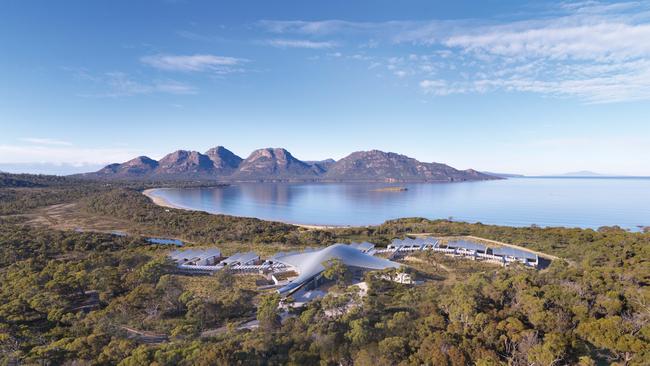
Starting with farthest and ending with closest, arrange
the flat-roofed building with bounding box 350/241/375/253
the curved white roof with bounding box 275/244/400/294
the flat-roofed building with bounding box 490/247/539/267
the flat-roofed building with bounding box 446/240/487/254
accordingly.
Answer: the flat-roofed building with bounding box 350/241/375/253 → the flat-roofed building with bounding box 446/240/487/254 → the flat-roofed building with bounding box 490/247/539/267 → the curved white roof with bounding box 275/244/400/294

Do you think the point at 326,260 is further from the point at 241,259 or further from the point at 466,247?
the point at 466,247

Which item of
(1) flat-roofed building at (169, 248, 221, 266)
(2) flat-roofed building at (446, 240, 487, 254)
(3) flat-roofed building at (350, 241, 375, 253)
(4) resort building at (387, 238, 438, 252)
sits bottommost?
(1) flat-roofed building at (169, 248, 221, 266)

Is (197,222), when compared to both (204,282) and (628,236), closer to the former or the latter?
(204,282)

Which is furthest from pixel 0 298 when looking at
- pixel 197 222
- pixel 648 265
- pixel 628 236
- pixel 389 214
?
pixel 389 214

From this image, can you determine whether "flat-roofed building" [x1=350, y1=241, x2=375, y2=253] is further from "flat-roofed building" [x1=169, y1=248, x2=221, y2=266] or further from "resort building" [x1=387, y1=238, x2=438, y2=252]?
"flat-roofed building" [x1=169, y1=248, x2=221, y2=266]

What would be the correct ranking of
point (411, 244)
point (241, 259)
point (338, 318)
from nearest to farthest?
1. point (338, 318)
2. point (241, 259)
3. point (411, 244)

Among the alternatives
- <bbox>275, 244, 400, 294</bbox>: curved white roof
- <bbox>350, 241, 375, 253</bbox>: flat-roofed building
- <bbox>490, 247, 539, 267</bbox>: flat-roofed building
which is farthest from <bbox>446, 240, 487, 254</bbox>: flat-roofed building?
<bbox>275, 244, 400, 294</bbox>: curved white roof

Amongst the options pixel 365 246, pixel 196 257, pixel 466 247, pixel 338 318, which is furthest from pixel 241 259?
pixel 466 247

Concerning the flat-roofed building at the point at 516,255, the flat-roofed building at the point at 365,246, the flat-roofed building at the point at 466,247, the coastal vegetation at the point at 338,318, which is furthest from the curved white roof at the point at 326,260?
the flat-roofed building at the point at 516,255
